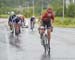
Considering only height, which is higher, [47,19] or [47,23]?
[47,19]

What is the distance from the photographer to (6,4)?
447 ft

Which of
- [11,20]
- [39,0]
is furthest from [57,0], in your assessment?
[11,20]

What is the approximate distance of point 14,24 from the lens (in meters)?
25.2

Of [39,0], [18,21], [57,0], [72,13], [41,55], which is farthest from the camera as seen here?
[39,0]

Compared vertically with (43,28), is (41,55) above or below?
below

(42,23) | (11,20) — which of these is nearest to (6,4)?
(11,20)

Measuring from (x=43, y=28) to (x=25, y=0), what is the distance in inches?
4623

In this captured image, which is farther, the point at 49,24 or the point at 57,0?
the point at 57,0

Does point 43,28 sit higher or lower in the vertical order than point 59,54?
higher

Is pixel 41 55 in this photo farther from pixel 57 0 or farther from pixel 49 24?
pixel 57 0

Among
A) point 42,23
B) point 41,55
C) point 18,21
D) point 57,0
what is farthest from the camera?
point 57,0

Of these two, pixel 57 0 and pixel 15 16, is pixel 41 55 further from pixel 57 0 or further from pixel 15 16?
pixel 57 0

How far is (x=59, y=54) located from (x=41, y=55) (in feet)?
A: 2.42

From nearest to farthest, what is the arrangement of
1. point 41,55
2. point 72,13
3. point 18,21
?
point 41,55 < point 18,21 < point 72,13
